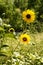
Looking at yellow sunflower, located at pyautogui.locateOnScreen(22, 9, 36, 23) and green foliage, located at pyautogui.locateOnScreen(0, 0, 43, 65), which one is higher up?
yellow sunflower, located at pyautogui.locateOnScreen(22, 9, 36, 23)

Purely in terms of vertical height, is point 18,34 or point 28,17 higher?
point 28,17

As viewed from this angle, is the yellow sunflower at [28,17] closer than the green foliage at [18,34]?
Yes

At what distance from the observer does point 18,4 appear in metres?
10.7

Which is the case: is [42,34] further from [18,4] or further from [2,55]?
[2,55]

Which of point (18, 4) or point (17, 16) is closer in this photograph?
point (17, 16)

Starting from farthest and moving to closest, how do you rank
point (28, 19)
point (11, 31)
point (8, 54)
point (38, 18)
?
point (38, 18) → point (11, 31) → point (8, 54) → point (28, 19)

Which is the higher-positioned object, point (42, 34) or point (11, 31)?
point (11, 31)

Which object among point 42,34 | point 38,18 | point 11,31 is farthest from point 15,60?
point 38,18

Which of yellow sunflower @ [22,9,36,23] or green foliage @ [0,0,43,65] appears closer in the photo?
yellow sunflower @ [22,9,36,23]

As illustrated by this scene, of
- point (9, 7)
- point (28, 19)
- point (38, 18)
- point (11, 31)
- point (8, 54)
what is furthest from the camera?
point (38, 18)

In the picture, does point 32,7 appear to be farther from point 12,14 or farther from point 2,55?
point 2,55

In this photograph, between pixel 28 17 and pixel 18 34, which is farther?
pixel 18 34

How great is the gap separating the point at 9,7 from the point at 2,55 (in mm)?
4501

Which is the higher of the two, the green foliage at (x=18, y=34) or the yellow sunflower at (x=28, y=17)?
the yellow sunflower at (x=28, y=17)
